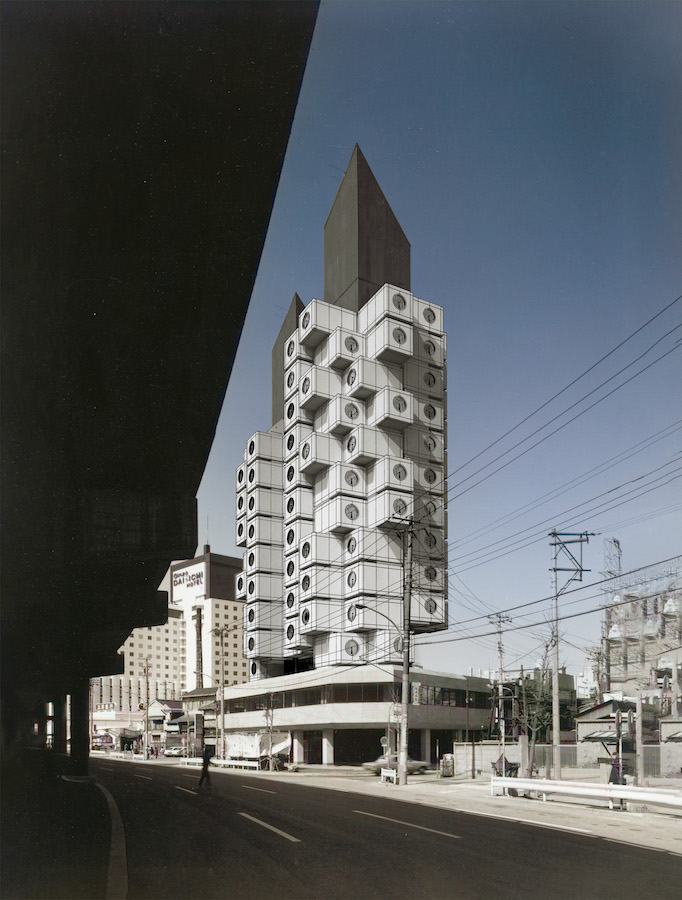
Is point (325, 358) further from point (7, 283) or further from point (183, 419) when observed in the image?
point (7, 283)

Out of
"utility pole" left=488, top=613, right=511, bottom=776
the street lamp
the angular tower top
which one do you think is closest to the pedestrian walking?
the angular tower top

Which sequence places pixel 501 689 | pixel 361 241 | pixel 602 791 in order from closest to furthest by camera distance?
pixel 361 241 < pixel 602 791 < pixel 501 689

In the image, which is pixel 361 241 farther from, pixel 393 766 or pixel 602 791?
pixel 393 766

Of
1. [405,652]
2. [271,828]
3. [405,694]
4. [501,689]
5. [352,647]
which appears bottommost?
[352,647]

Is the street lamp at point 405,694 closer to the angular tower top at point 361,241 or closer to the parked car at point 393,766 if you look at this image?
the parked car at point 393,766

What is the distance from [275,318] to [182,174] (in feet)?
12.6

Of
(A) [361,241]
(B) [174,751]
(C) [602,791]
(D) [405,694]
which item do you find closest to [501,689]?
(D) [405,694]

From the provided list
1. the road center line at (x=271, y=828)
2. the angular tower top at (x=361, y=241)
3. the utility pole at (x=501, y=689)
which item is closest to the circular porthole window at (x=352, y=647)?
the utility pole at (x=501, y=689)

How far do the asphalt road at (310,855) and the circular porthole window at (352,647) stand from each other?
229ft

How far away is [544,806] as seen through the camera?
21.2 meters

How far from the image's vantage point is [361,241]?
450 inches

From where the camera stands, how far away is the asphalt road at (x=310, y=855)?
8.49m

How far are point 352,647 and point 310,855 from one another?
73755mm

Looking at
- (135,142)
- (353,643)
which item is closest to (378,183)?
(135,142)
